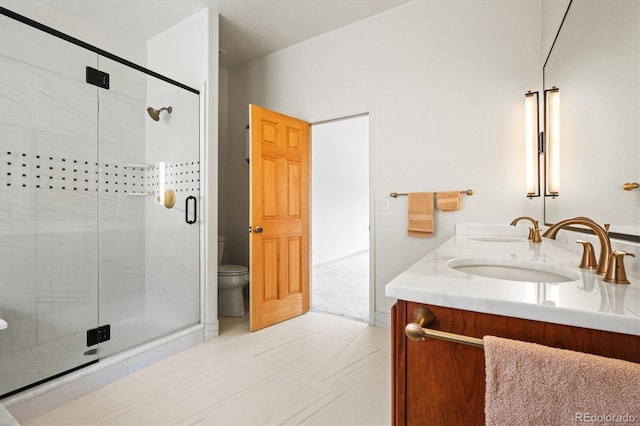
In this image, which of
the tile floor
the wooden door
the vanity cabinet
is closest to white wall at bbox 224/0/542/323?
the wooden door

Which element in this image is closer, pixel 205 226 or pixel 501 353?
pixel 501 353

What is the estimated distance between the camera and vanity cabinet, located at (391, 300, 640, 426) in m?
0.56

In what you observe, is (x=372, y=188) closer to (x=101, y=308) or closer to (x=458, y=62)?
(x=458, y=62)

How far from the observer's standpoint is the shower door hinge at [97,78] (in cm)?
207

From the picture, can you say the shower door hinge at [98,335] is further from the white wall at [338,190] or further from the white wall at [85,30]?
the white wall at [338,190]

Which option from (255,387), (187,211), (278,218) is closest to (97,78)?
(187,211)

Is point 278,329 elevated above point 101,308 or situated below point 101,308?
below

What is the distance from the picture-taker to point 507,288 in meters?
0.69

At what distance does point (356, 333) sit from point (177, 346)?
1358mm

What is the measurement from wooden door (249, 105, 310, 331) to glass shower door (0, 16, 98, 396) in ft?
3.70

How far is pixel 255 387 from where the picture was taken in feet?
5.96

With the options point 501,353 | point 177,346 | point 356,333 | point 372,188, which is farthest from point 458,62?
point 177,346

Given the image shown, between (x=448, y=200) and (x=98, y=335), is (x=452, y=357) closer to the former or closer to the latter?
(x=448, y=200)

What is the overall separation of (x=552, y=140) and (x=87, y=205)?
9.68ft
